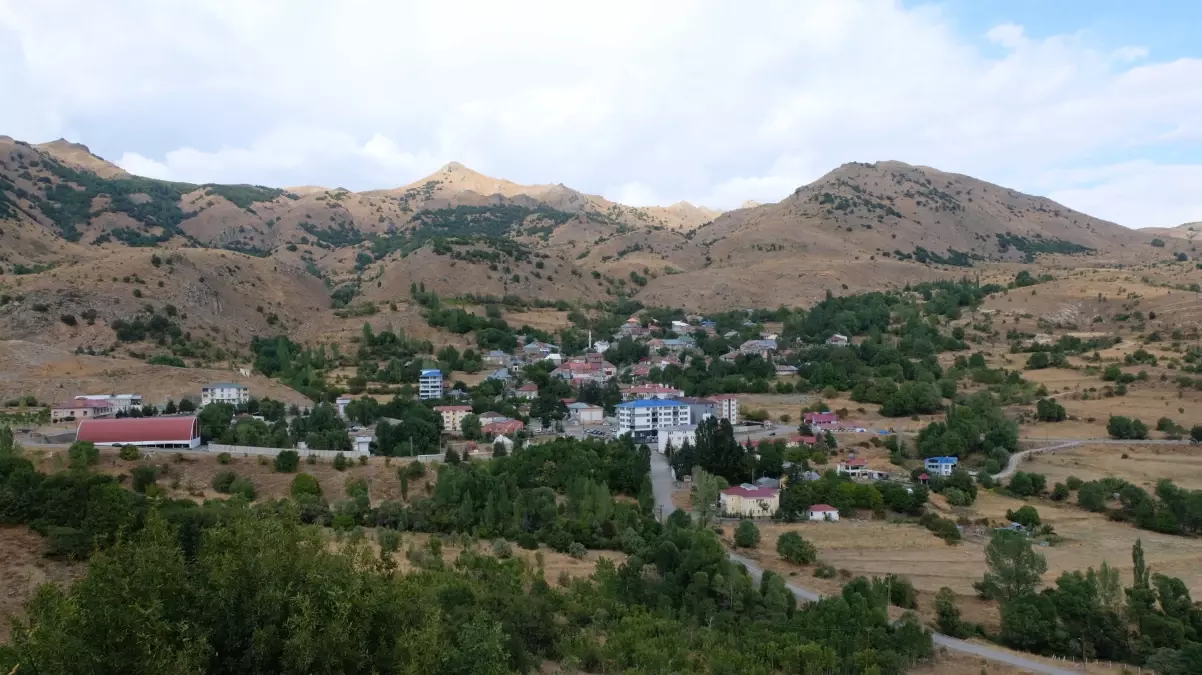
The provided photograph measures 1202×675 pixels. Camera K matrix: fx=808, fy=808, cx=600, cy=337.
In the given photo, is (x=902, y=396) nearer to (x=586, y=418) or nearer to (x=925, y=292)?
(x=586, y=418)

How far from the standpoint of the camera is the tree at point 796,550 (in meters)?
26.5

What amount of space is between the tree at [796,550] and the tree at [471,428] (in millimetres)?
18185

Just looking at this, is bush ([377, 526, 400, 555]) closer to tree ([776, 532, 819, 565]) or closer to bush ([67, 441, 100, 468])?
bush ([67, 441, 100, 468])

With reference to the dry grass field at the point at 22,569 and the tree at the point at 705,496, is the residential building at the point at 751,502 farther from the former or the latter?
the dry grass field at the point at 22,569

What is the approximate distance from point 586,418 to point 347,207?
412 feet

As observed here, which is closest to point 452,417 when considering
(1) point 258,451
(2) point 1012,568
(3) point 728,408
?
(1) point 258,451

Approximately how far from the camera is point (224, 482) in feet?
95.4

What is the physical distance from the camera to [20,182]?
107 m

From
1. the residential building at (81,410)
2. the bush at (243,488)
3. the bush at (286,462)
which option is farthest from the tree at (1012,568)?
the residential building at (81,410)

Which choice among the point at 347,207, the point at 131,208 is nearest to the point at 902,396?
the point at 131,208

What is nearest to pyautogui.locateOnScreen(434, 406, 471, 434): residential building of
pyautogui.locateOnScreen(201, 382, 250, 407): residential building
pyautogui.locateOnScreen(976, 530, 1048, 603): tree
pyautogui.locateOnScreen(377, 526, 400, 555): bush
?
pyautogui.locateOnScreen(201, 382, 250, 407): residential building

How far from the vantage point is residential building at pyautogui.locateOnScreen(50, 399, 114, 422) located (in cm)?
3712

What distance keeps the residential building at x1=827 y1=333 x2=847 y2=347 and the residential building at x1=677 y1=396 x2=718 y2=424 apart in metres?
21.8

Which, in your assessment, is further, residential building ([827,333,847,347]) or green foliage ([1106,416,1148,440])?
residential building ([827,333,847,347])
